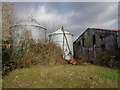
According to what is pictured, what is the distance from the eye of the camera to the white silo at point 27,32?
864 cm

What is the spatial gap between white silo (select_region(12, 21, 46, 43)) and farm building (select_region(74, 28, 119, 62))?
5364 mm

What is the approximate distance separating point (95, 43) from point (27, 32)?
7227mm

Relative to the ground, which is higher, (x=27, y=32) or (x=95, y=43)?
(x=27, y=32)

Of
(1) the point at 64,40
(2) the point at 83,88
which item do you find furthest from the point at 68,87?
(1) the point at 64,40

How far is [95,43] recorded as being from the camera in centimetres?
1088

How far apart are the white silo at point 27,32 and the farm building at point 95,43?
5.36m

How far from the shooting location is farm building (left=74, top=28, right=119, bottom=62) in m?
9.45

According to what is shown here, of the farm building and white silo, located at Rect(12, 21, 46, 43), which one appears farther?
the farm building

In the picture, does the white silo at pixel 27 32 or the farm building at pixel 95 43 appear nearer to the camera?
the white silo at pixel 27 32

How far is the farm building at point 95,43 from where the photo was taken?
31.0 ft

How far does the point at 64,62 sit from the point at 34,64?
2755mm

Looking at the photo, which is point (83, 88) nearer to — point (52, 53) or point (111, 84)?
point (111, 84)

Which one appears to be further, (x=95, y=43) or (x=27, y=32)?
(x=95, y=43)

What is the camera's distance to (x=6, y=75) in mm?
5652
